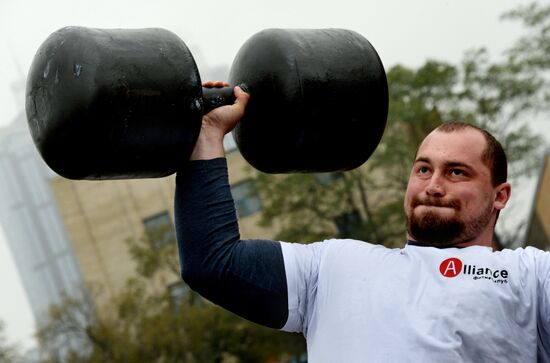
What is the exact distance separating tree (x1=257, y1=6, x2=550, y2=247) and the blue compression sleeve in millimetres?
26681

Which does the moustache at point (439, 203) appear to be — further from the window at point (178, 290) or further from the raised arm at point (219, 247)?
the window at point (178, 290)

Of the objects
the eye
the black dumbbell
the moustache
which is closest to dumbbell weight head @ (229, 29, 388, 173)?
the black dumbbell

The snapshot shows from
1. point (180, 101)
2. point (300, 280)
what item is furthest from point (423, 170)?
point (180, 101)

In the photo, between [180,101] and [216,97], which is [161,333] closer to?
[216,97]

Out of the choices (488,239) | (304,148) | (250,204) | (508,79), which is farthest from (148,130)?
(250,204)

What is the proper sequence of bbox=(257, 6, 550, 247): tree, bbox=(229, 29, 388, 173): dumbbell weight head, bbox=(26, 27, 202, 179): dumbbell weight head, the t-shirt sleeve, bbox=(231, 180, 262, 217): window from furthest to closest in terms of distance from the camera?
bbox=(231, 180, 262, 217): window
bbox=(257, 6, 550, 247): tree
bbox=(229, 29, 388, 173): dumbbell weight head
the t-shirt sleeve
bbox=(26, 27, 202, 179): dumbbell weight head

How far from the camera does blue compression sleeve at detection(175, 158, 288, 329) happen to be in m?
2.61

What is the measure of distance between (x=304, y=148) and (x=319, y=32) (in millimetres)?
365

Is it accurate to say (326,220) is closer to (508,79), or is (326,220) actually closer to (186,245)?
(508,79)

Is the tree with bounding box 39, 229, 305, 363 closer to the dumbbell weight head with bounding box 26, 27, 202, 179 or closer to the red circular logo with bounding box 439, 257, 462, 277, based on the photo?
the red circular logo with bounding box 439, 257, 462, 277

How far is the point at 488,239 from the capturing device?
2924mm

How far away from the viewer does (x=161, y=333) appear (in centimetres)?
3088

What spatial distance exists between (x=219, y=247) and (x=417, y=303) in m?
0.54

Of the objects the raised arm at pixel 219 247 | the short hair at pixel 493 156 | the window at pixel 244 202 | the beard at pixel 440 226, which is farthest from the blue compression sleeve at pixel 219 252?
the window at pixel 244 202
